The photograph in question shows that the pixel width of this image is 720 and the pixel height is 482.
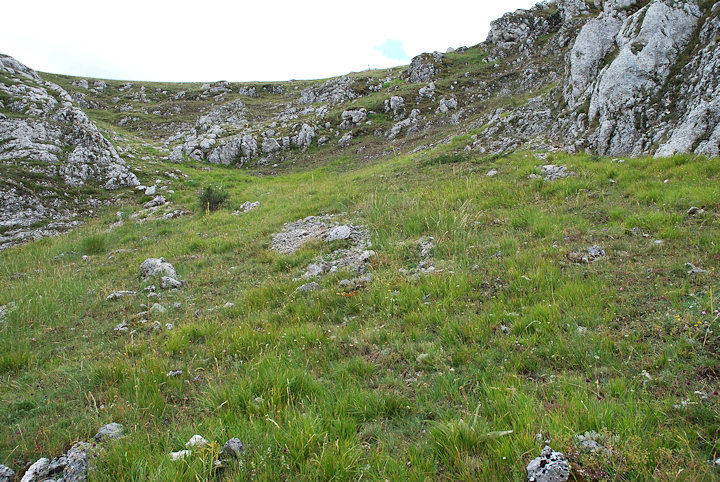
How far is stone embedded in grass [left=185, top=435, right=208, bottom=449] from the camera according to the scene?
3049mm

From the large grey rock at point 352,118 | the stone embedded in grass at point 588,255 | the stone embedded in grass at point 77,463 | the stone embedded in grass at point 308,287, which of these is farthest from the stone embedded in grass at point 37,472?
the large grey rock at point 352,118

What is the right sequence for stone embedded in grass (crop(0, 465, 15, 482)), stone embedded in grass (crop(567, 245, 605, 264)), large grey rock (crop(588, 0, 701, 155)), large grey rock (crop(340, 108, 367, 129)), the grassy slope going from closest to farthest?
the grassy slope → stone embedded in grass (crop(0, 465, 15, 482)) → stone embedded in grass (crop(567, 245, 605, 264)) → large grey rock (crop(588, 0, 701, 155)) → large grey rock (crop(340, 108, 367, 129))

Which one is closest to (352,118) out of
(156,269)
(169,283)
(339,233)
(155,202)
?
(155,202)

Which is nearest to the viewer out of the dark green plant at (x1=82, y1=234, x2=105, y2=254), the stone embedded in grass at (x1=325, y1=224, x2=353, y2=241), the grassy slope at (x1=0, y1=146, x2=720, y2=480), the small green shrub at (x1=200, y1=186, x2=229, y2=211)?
the grassy slope at (x1=0, y1=146, x2=720, y2=480)

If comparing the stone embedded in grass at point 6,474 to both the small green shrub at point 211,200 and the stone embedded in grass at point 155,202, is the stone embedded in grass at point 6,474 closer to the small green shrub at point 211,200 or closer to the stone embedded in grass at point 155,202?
the small green shrub at point 211,200

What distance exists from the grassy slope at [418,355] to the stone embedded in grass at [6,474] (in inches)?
11.1

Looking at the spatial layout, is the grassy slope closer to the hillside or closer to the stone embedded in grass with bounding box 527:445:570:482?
the hillside

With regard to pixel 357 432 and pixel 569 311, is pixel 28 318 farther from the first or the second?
pixel 569 311

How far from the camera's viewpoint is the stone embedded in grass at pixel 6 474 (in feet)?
9.79

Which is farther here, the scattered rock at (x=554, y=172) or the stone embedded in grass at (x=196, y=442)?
the scattered rock at (x=554, y=172)

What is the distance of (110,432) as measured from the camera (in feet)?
11.4

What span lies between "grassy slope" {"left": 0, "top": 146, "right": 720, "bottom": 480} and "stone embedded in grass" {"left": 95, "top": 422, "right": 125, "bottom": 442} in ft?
0.47

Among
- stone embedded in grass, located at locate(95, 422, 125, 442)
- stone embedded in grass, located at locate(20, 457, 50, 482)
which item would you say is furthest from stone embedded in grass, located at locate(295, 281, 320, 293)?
stone embedded in grass, located at locate(20, 457, 50, 482)

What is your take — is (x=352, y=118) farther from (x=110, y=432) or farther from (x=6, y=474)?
(x=6, y=474)
